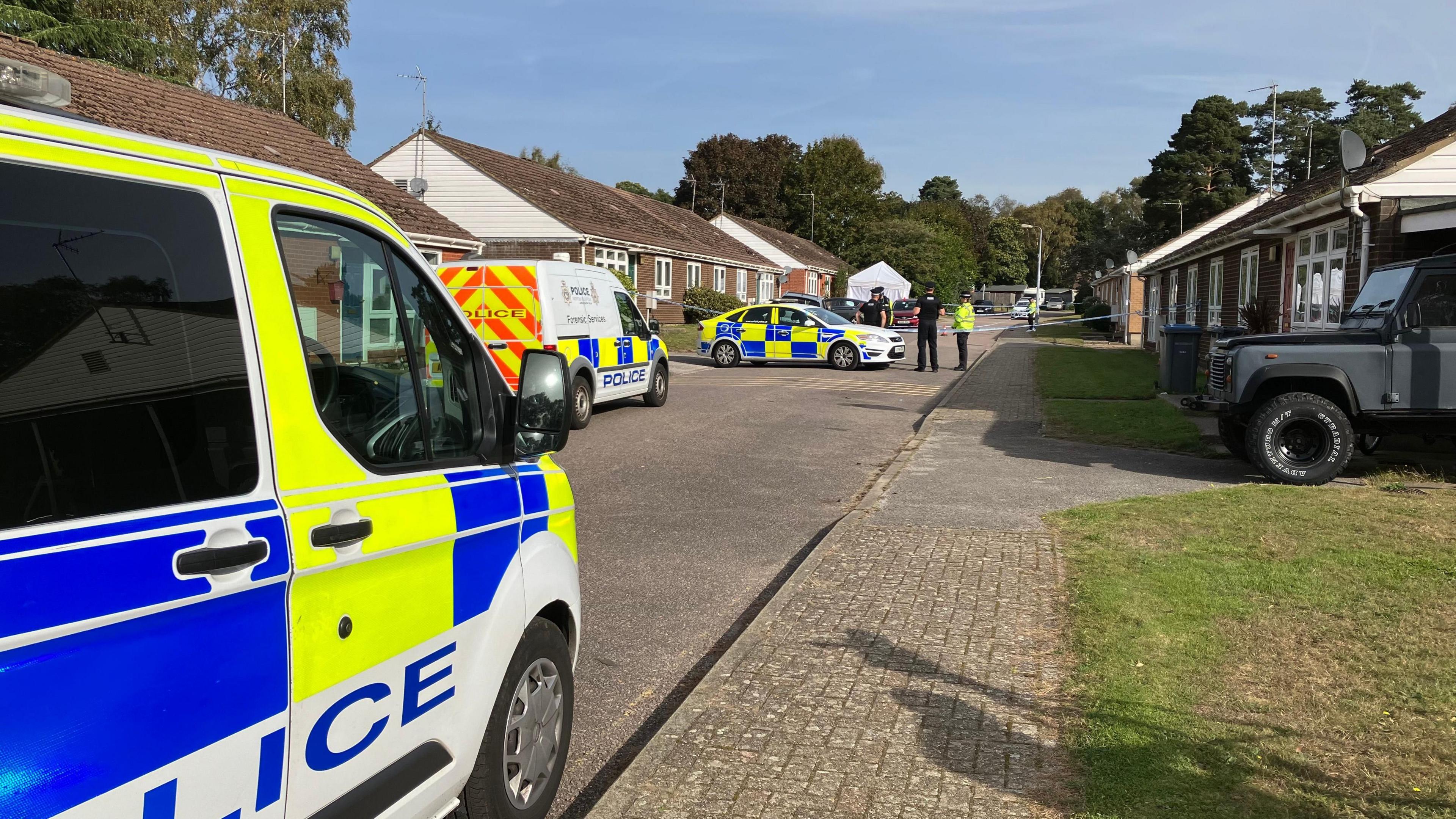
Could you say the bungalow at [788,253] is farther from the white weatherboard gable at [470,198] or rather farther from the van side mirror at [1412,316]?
the van side mirror at [1412,316]

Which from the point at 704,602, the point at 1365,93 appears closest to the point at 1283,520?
the point at 704,602

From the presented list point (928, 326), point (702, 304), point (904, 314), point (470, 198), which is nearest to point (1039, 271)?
point (904, 314)

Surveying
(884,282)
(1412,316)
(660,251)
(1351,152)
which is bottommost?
(1412,316)

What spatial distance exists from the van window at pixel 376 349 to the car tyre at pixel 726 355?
2238 centimetres

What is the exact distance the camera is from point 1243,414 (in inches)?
408

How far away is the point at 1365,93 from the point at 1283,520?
Result: 75.3 metres

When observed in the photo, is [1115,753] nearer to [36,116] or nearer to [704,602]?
[704,602]

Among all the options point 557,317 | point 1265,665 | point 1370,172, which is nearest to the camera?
point 1265,665

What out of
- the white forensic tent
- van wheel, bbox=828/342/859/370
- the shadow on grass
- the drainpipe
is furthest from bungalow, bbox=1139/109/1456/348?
the white forensic tent

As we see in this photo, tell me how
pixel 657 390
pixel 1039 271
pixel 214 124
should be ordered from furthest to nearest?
pixel 1039 271 < pixel 214 124 < pixel 657 390

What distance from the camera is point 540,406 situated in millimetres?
3264

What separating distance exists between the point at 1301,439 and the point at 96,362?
10167mm

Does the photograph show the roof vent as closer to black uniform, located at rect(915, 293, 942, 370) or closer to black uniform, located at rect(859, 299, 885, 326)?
black uniform, located at rect(915, 293, 942, 370)

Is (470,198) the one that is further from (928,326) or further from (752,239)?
(752,239)
